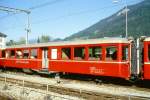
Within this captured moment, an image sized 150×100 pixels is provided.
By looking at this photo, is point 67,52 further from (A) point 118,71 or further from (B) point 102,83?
(A) point 118,71

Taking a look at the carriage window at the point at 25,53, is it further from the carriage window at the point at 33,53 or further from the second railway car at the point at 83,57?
the carriage window at the point at 33,53

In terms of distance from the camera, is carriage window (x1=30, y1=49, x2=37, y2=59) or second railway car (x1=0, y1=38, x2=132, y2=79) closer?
second railway car (x1=0, y1=38, x2=132, y2=79)

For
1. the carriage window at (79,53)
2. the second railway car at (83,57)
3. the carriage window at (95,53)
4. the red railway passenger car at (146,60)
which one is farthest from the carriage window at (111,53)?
the carriage window at (79,53)

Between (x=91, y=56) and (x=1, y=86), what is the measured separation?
707 cm

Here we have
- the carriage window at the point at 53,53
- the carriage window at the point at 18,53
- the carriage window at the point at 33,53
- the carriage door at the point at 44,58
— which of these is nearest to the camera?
the carriage window at the point at 53,53

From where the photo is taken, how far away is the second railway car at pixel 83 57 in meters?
18.8

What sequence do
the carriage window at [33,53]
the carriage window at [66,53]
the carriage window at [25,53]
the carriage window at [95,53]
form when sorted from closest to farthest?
1. the carriage window at [95,53]
2. the carriage window at [66,53]
3. the carriage window at [33,53]
4. the carriage window at [25,53]

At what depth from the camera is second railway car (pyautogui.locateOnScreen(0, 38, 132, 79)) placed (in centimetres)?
1883

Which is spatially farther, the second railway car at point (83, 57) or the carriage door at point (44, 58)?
the carriage door at point (44, 58)

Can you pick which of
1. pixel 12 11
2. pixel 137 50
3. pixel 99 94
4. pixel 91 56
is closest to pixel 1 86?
pixel 91 56

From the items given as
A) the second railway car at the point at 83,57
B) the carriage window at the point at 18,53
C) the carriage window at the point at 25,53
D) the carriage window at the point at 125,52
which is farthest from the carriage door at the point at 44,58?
the carriage window at the point at 125,52

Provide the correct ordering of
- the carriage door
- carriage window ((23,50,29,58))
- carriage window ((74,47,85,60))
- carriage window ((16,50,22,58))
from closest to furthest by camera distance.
→ carriage window ((74,47,85,60)), the carriage door, carriage window ((23,50,29,58)), carriage window ((16,50,22,58))

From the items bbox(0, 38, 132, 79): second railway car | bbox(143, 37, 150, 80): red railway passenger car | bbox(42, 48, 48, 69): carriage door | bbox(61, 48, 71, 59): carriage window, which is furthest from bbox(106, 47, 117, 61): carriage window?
bbox(42, 48, 48, 69): carriage door

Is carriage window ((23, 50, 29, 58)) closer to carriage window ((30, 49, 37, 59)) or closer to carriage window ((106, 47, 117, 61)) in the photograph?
carriage window ((30, 49, 37, 59))
